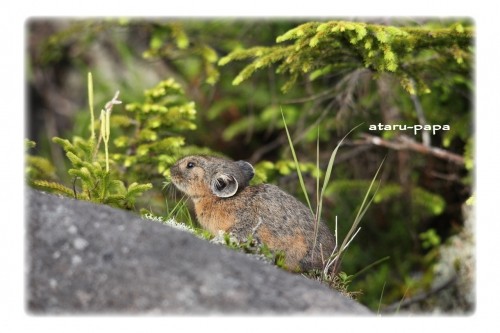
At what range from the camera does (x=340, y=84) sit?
8492 mm

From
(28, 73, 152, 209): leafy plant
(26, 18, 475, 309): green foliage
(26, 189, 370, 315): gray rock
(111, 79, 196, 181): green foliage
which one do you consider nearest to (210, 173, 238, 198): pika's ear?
(26, 18, 475, 309): green foliage

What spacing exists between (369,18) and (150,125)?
2.88 meters

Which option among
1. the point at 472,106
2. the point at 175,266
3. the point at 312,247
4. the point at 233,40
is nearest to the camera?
the point at 175,266

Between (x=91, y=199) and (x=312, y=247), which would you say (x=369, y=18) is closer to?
(x=312, y=247)

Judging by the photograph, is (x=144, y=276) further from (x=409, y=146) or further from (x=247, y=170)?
(x=409, y=146)

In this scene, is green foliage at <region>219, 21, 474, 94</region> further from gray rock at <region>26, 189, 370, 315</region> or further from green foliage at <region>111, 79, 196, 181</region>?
gray rock at <region>26, 189, 370, 315</region>

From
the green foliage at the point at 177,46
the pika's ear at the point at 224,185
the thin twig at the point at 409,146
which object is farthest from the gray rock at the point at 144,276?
the green foliage at the point at 177,46

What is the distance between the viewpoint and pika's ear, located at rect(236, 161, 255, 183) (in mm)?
7910

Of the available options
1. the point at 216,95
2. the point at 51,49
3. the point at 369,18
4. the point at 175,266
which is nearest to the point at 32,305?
the point at 175,266

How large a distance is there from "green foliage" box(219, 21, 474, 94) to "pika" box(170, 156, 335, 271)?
1.09m

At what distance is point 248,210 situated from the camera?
7.34 metres

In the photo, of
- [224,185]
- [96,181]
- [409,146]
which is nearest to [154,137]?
[224,185]

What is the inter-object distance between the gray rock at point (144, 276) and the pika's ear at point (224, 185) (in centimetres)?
208

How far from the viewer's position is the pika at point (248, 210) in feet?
22.6
